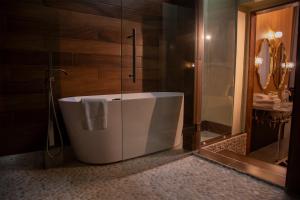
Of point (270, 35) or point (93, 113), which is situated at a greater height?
point (270, 35)

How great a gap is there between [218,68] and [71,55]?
214 cm

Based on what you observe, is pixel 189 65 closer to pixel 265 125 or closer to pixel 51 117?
pixel 51 117

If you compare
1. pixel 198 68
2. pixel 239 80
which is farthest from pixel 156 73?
pixel 239 80

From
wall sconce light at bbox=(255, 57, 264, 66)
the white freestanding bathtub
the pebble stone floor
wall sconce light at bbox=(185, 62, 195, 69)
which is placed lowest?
the pebble stone floor

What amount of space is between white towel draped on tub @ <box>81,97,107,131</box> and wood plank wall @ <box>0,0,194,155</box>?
66 centimetres

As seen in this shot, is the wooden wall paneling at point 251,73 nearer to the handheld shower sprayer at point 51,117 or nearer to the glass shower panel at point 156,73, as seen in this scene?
the glass shower panel at point 156,73

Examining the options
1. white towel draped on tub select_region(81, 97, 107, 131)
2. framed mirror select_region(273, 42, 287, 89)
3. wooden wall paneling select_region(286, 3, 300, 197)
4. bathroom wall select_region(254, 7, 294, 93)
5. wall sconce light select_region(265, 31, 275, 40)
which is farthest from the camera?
framed mirror select_region(273, 42, 287, 89)

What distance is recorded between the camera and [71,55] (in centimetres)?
259

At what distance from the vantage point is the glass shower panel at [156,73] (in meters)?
2.41

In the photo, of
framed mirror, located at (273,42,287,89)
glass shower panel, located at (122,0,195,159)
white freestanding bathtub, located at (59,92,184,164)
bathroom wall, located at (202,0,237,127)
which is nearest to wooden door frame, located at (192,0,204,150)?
glass shower panel, located at (122,0,195,159)

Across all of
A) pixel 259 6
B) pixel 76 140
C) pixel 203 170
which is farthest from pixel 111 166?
pixel 259 6

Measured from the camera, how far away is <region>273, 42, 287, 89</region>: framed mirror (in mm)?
3699

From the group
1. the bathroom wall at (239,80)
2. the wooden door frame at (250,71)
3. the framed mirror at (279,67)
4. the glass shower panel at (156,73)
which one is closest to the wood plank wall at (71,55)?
the glass shower panel at (156,73)

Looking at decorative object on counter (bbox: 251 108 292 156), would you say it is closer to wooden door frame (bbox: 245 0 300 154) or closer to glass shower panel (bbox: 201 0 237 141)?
wooden door frame (bbox: 245 0 300 154)
